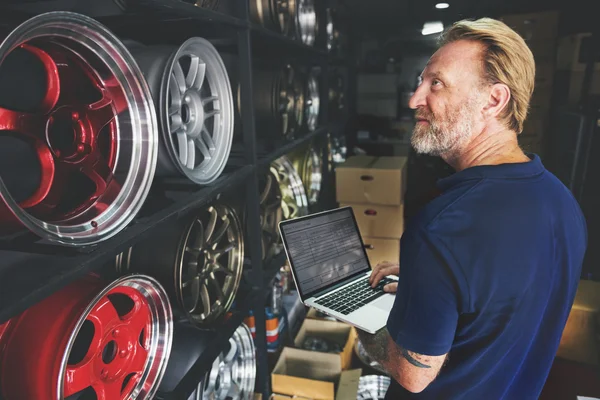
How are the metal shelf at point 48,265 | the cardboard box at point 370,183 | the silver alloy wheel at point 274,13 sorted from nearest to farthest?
the metal shelf at point 48,265, the silver alloy wheel at point 274,13, the cardboard box at point 370,183

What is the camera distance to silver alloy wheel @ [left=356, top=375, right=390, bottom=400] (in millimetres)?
2135

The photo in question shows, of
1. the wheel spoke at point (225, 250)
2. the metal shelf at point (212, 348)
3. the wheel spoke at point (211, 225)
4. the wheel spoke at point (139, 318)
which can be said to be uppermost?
the wheel spoke at point (211, 225)

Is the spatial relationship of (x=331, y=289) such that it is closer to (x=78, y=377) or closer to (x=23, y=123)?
(x=78, y=377)

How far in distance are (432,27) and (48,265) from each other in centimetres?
527

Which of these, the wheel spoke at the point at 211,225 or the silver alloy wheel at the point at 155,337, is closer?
the silver alloy wheel at the point at 155,337

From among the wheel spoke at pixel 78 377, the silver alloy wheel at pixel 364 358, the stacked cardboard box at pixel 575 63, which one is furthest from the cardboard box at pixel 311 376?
the stacked cardboard box at pixel 575 63

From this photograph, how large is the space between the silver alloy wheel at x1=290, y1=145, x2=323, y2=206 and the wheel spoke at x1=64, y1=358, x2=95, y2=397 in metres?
1.95

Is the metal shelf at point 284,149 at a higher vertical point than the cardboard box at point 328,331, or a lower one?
higher

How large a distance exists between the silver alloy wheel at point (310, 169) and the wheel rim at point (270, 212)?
0.77 m

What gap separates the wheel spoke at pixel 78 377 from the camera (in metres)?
Result: 0.90

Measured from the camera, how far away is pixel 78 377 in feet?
3.03

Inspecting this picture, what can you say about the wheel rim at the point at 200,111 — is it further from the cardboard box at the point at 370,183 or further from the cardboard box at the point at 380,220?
the cardboard box at the point at 380,220

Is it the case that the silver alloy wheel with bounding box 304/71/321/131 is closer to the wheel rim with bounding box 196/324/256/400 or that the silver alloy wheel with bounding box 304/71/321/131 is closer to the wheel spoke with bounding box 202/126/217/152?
the wheel spoke with bounding box 202/126/217/152

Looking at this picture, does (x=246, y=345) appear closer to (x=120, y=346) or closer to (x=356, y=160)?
(x=120, y=346)
